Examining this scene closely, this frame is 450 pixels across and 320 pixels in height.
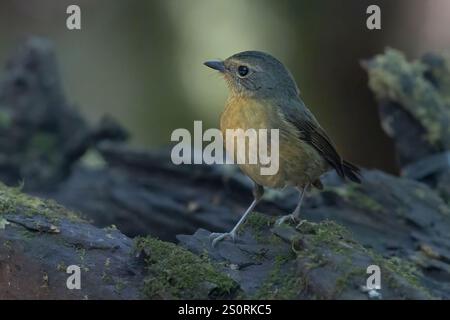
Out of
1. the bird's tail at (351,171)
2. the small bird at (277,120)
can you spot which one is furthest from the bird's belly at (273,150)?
the bird's tail at (351,171)

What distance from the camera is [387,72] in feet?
21.2

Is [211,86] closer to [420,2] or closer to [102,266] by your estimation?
[420,2]

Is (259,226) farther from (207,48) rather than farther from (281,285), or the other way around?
(207,48)

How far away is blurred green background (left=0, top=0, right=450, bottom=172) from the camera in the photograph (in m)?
8.32

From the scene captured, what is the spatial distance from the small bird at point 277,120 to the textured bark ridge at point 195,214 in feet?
1.12

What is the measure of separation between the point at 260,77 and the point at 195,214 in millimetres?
1668

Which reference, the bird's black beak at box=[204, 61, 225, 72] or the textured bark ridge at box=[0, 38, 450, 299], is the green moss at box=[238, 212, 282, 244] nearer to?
the textured bark ridge at box=[0, 38, 450, 299]

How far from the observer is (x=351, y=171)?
5.02 m

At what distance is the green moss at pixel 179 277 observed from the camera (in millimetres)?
3553

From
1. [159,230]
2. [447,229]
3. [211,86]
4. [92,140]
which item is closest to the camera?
[447,229]

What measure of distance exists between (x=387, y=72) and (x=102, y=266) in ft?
11.7

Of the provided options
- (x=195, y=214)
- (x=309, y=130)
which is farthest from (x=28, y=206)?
(x=195, y=214)

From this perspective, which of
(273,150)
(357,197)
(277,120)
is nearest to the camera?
(273,150)

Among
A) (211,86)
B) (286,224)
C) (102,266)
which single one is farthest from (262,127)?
(211,86)
